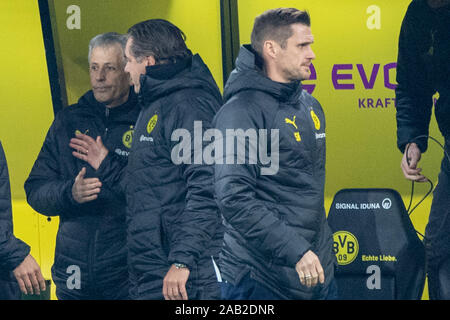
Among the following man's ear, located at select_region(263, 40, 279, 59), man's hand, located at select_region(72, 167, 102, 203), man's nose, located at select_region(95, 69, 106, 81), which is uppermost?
man's ear, located at select_region(263, 40, 279, 59)

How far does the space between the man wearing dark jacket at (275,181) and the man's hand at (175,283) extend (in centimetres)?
16

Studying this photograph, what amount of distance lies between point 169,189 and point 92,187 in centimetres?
65

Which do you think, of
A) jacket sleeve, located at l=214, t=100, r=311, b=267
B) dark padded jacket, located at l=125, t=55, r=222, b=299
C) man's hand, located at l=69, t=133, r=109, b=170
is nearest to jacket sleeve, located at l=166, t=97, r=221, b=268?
dark padded jacket, located at l=125, t=55, r=222, b=299

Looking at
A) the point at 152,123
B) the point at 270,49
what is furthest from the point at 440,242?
the point at 152,123

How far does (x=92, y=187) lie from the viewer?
3896mm

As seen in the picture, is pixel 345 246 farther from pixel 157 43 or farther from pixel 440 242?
pixel 157 43

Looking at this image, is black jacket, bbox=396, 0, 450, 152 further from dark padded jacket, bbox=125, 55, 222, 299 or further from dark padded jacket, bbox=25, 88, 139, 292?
dark padded jacket, bbox=25, 88, 139, 292

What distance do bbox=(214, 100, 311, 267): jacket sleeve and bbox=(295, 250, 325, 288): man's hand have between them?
19mm

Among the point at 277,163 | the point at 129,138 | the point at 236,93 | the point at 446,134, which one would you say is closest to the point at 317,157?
the point at 277,163

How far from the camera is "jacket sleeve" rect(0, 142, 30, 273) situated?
4078 millimetres

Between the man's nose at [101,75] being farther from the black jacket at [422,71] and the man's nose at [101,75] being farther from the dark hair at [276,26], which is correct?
the black jacket at [422,71]

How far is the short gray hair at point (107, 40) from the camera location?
407 cm
